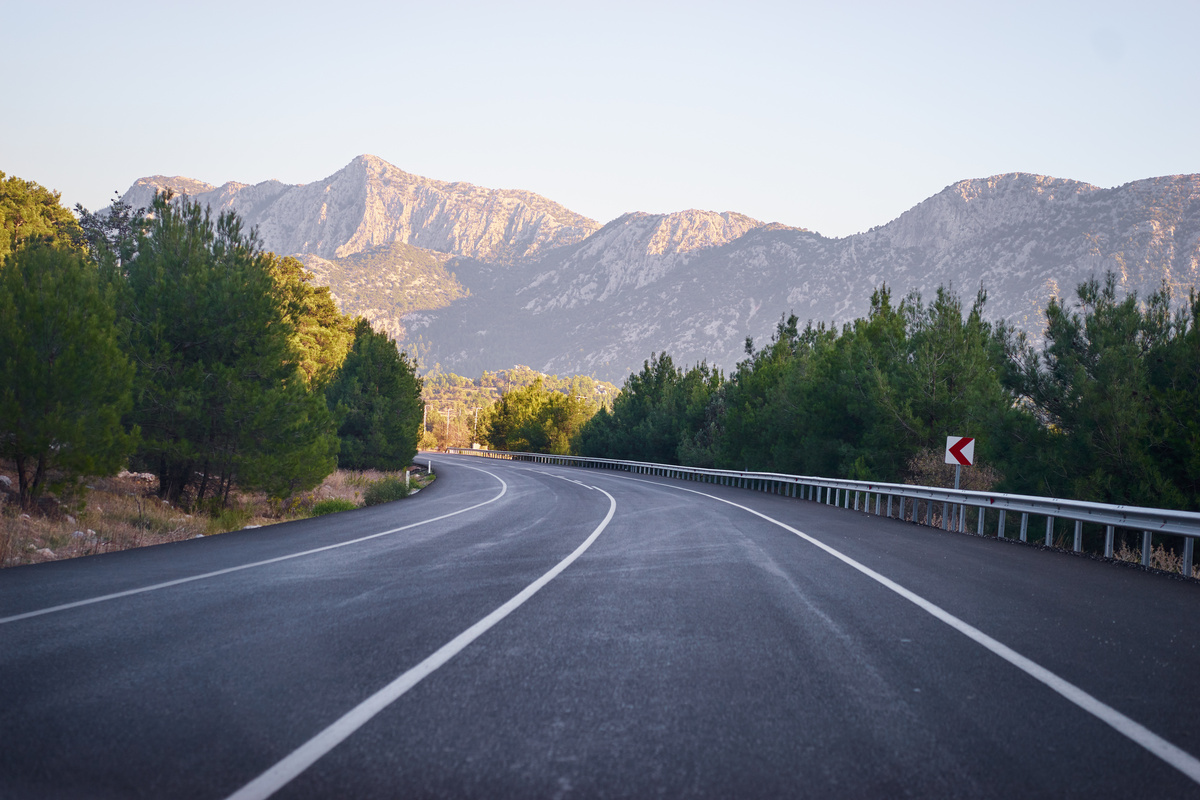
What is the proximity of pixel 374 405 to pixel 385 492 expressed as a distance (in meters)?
17.6

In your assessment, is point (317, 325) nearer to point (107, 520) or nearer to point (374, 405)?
point (374, 405)

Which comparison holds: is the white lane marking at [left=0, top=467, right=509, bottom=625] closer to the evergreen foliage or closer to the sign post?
the sign post

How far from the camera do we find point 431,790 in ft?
10.5

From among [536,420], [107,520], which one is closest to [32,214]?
[107,520]

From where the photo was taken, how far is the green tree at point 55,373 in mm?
13461

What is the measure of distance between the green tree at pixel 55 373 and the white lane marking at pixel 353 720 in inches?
424

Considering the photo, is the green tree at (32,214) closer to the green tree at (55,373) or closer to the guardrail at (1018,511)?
the green tree at (55,373)

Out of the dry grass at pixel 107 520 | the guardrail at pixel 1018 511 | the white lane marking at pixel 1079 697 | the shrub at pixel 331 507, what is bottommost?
the shrub at pixel 331 507

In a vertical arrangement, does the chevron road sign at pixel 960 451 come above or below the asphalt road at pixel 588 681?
above

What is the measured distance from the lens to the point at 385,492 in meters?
27.5

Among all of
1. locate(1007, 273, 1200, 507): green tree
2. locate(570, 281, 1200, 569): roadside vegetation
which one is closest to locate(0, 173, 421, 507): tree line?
locate(570, 281, 1200, 569): roadside vegetation

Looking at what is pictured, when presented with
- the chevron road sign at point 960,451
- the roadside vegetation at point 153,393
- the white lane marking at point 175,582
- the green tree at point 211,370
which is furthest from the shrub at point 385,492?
the chevron road sign at point 960,451

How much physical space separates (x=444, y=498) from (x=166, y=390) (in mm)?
9845

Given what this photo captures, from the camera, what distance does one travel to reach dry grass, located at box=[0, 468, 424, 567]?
1172 centimetres
